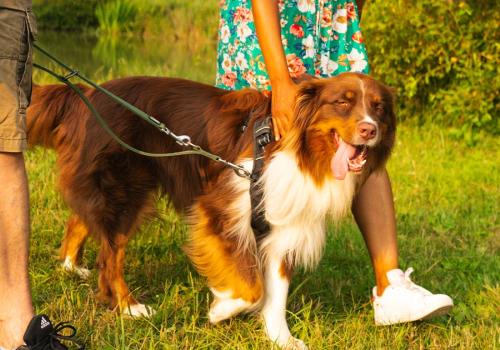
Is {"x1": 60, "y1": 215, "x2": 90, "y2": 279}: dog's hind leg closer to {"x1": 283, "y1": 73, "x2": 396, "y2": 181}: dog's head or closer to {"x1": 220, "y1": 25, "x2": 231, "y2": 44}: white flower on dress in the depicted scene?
{"x1": 220, "y1": 25, "x2": 231, "y2": 44}: white flower on dress

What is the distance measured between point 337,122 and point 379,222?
81 cm

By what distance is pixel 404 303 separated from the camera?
12.0 feet

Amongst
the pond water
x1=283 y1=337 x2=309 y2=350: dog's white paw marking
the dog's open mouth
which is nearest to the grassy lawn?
x1=283 y1=337 x2=309 y2=350: dog's white paw marking

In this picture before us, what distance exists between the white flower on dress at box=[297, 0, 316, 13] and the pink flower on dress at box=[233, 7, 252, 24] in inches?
9.8

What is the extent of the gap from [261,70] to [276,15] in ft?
1.56

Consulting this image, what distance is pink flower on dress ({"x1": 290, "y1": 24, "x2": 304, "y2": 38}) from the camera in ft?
12.5

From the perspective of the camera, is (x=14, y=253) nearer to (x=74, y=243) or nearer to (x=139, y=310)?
(x=139, y=310)

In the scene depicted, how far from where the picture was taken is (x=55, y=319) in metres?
3.71

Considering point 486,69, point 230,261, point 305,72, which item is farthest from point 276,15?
point 486,69

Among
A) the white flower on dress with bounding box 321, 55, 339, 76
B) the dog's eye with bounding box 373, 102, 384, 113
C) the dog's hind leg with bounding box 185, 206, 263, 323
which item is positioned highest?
the white flower on dress with bounding box 321, 55, 339, 76

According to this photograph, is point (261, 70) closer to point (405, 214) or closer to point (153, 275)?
point (153, 275)

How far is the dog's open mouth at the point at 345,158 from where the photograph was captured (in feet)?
10.8

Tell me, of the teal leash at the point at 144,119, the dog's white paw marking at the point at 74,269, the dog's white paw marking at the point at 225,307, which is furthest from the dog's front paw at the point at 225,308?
the dog's white paw marking at the point at 74,269

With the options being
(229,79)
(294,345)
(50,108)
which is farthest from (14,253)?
(229,79)
